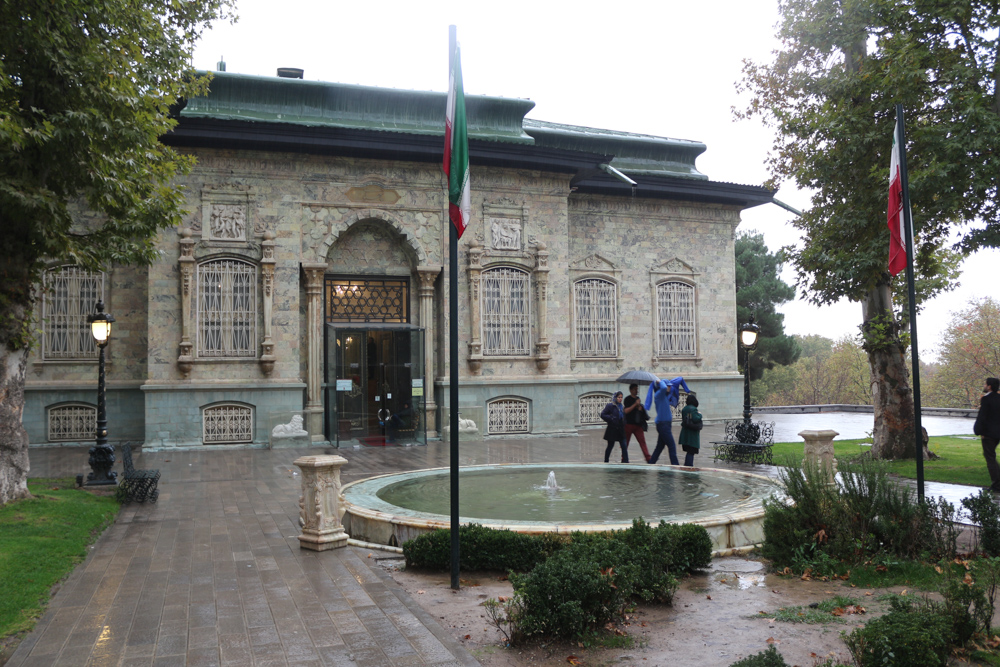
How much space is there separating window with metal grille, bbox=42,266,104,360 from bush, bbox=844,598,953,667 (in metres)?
19.7

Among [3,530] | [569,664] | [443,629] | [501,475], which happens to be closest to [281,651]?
[443,629]

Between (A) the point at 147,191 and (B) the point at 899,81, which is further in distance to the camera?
(B) the point at 899,81

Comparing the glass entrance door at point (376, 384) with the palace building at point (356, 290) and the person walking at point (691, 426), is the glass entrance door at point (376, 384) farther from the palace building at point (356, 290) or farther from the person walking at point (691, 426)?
the person walking at point (691, 426)

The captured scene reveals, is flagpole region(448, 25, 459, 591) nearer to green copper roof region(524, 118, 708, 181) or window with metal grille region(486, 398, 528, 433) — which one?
window with metal grille region(486, 398, 528, 433)

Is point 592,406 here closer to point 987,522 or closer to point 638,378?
point 638,378

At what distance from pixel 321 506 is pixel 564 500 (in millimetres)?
3556

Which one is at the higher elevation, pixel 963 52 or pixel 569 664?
pixel 963 52

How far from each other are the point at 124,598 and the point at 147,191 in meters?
7.15

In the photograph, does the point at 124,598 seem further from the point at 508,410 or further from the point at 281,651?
the point at 508,410

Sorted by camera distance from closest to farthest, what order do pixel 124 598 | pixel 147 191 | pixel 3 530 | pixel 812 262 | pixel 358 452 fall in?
pixel 124 598 → pixel 3 530 → pixel 147 191 → pixel 812 262 → pixel 358 452

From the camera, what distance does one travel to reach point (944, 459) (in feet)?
51.2

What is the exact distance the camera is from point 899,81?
42.4 feet

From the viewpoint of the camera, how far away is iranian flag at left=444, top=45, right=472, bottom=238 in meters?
6.96

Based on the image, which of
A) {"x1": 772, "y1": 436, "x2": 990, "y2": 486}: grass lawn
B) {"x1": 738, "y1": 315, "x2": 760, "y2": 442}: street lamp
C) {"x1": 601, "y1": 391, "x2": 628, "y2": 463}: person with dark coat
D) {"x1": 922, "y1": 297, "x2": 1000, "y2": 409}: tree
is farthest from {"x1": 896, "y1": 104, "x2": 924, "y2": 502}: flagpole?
{"x1": 922, "y1": 297, "x2": 1000, "y2": 409}: tree
